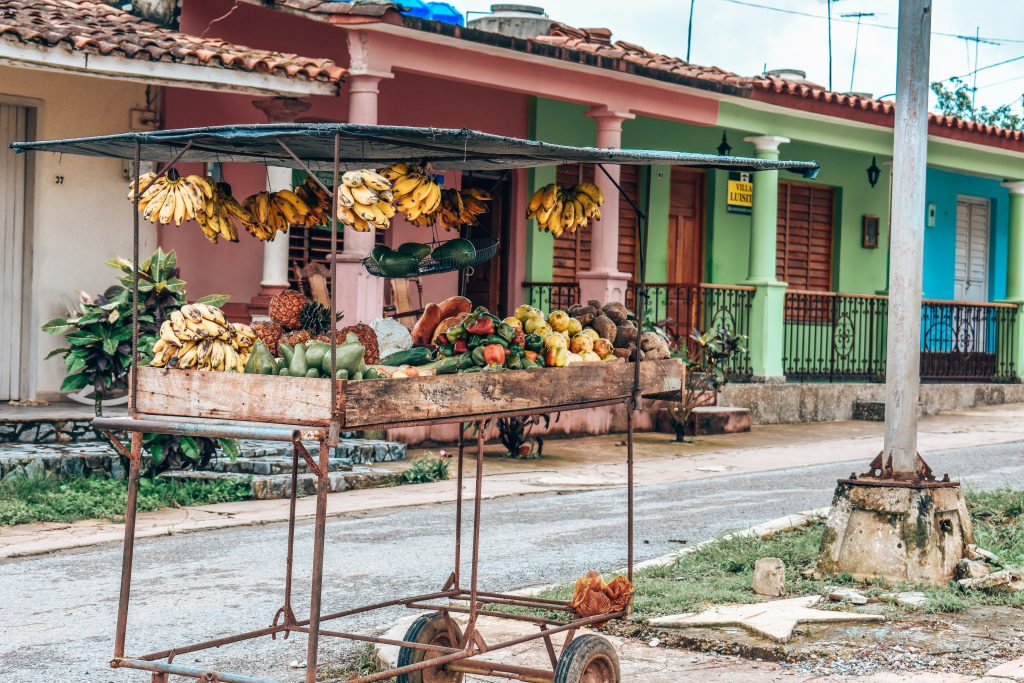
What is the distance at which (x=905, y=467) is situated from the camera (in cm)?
662

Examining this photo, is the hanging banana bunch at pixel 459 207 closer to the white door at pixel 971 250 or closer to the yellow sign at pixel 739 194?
the yellow sign at pixel 739 194

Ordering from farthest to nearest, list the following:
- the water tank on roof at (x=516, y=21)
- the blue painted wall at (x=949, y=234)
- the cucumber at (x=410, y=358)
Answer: the blue painted wall at (x=949, y=234), the water tank on roof at (x=516, y=21), the cucumber at (x=410, y=358)

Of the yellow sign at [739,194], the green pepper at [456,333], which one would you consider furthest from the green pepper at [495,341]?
the yellow sign at [739,194]

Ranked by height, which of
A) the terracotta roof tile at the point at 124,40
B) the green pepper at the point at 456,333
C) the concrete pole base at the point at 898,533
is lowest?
the concrete pole base at the point at 898,533

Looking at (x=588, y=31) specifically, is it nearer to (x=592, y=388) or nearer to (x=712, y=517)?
(x=712, y=517)

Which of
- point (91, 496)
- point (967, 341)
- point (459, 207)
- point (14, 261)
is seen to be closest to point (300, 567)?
point (91, 496)

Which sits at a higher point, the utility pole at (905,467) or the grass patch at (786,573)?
the utility pole at (905,467)

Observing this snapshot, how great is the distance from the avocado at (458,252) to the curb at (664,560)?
1.49m

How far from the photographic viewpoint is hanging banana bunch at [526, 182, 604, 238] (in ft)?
18.7

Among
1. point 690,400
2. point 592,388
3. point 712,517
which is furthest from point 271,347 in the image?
point 690,400

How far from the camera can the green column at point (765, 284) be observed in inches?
648

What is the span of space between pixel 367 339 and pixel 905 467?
2.90 metres

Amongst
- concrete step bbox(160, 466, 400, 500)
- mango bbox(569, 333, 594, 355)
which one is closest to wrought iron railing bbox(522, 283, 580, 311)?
concrete step bbox(160, 466, 400, 500)

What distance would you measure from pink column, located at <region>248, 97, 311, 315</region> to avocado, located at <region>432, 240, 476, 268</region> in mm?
7272
